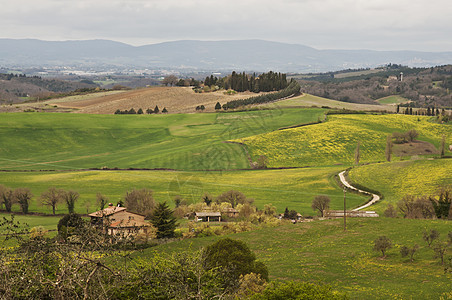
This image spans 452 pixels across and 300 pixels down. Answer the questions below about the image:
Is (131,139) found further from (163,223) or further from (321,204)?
(163,223)

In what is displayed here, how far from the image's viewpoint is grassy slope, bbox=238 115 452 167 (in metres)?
104

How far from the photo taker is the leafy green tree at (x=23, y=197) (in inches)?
2768

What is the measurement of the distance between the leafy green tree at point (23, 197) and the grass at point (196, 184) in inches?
68.1

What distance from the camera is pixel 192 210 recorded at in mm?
69562

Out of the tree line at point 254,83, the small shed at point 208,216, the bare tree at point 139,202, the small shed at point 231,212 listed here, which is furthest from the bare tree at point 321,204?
the tree line at point 254,83

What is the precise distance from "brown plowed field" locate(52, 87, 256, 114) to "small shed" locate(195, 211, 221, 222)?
81985 mm

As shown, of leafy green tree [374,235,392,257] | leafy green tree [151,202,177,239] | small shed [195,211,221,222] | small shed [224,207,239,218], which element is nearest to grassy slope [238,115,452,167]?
small shed [224,207,239,218]

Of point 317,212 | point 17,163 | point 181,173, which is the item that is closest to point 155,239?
point 317,212

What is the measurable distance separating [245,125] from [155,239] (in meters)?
75.0

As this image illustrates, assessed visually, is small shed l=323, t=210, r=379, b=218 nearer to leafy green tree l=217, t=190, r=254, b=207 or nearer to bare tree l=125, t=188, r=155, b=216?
leafy green tree l=217, t=190, r=254, b=207

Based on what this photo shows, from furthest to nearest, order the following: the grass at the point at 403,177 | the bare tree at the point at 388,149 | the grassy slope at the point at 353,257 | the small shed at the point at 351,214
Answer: the bare tree at the point at 388,149
the grass at the point at 403,177
the small shed at the point at 351,214
the grassy slope at the point at 353,257

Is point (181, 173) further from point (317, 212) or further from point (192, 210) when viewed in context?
point (317, 212)

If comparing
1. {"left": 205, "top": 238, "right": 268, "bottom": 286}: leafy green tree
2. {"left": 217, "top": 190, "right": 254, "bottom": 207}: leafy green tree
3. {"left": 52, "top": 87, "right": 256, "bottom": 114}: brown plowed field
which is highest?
{"left": 52, "top": 87, "right": 256, "bottom": 114}: brown plowed field

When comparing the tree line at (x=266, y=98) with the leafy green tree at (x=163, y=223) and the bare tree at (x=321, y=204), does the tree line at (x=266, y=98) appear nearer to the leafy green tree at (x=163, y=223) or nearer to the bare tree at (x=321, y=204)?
the bare tree at (x=321, y=204)
